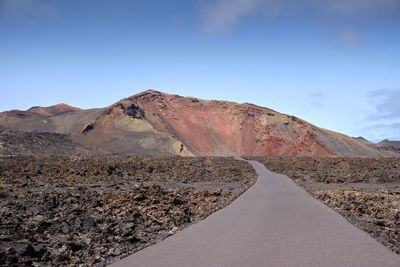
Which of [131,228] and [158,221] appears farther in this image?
[158,221]

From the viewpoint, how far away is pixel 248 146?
116 meters

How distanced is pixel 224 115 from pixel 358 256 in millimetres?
114032

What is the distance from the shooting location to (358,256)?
30.4ft

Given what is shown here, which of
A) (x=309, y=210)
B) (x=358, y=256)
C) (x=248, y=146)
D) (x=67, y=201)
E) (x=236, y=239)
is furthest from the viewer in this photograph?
(x=248, y=146)

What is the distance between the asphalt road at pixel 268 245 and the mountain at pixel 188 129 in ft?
243

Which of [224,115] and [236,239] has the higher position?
[224,115]

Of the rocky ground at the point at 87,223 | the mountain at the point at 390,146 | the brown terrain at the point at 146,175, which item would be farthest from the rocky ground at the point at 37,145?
the mountain at the point at 390,146

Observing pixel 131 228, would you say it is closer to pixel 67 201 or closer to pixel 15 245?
pixel 15 245

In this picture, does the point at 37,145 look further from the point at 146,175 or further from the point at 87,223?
the point at 87,223

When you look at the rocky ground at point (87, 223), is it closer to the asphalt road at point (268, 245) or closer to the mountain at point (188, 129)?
the asphalt road at point (268, 245)

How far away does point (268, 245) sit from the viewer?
33.7 ft

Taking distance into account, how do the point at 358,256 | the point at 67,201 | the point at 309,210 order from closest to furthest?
the point at 358,256
the point at 309,210
the point at 67,201

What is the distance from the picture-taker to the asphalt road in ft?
28.9

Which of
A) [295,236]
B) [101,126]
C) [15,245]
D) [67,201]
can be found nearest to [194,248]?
[295,236]
